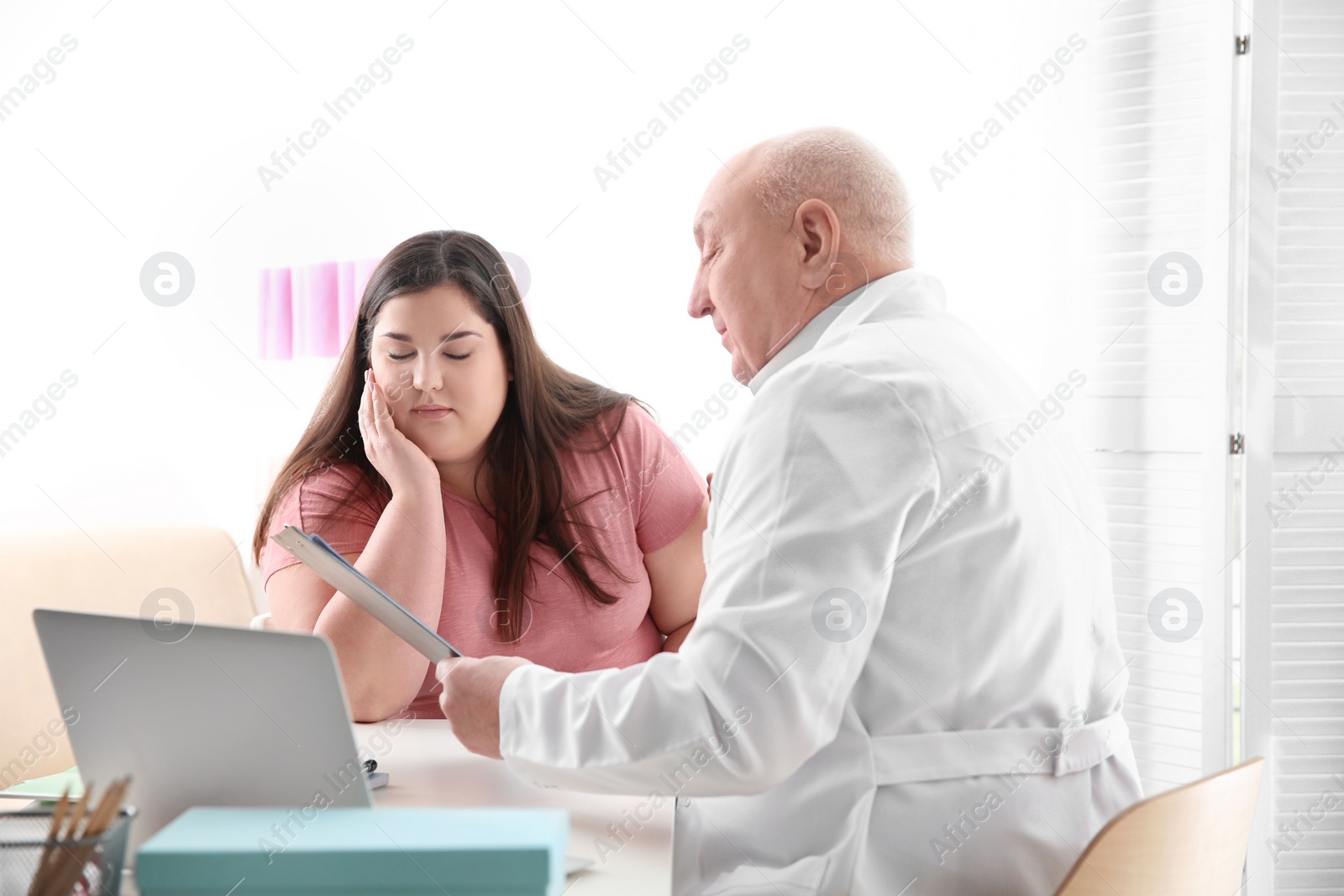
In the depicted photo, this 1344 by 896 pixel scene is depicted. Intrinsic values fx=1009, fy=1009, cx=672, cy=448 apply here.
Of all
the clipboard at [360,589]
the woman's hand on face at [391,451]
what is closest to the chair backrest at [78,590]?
the woman's hand on face at [391,451]

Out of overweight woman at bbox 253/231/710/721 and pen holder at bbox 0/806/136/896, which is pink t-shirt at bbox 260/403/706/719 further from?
pen holder at bbox 0/806/136/896

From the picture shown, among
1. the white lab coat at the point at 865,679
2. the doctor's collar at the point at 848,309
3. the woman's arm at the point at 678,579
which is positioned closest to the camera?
the white lab coat at the point at 865,679

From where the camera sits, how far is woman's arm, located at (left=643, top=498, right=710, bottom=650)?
1.61 meters

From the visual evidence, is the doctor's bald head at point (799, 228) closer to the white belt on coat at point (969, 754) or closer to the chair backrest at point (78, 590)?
the white belt on coat at point (969, 754)

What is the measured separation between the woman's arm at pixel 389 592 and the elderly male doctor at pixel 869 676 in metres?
0.44

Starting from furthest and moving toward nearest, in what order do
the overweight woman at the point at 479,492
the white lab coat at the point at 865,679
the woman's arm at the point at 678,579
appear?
1. the woman's arm at the point at 678,579
2. the overweight woman at the point at 479,492
3. the white lab coat at the point at 865,679

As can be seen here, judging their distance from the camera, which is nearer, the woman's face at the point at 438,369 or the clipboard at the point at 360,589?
the clipboard at the point at 360,589

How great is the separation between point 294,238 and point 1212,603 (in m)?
2.14

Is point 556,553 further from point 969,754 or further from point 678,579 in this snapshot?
point 969,754

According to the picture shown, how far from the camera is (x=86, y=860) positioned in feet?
1.60

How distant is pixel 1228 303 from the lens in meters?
1.98

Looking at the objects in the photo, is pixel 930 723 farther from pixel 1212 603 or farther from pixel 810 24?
pixel 810 24

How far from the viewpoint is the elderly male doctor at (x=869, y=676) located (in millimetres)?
779

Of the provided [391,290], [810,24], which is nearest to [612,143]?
[810,24]
